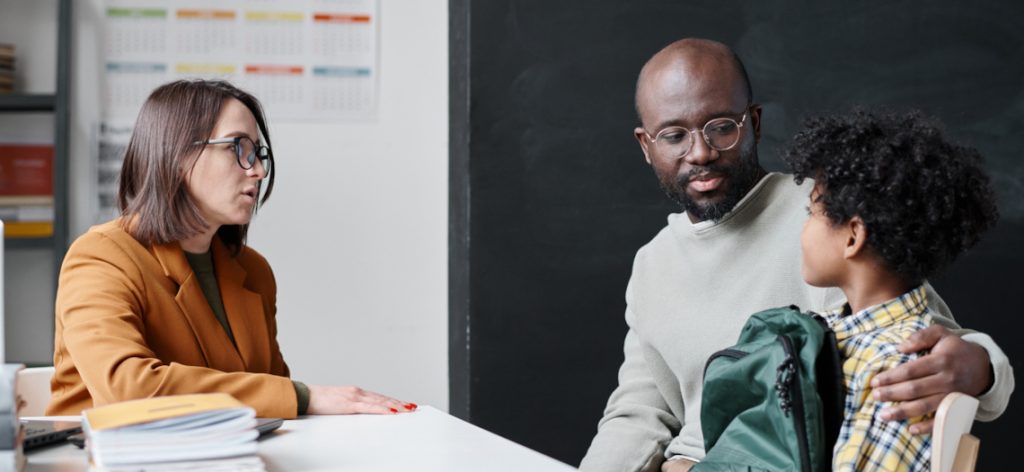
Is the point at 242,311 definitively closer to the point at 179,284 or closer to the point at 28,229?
the point at 179,284

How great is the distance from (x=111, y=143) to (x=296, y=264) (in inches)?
30.0

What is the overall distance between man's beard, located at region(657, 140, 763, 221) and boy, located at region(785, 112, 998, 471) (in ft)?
1.05

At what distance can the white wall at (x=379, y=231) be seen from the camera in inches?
149

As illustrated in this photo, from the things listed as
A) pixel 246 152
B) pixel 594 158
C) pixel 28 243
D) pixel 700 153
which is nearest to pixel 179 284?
pixel 246 152

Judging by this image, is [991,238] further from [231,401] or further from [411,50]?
[231,401]

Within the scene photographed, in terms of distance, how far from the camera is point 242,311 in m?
2.12

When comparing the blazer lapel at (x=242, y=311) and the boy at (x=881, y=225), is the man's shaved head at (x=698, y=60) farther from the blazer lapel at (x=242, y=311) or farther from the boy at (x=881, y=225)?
the blazer lapel at (x=242, y=311)

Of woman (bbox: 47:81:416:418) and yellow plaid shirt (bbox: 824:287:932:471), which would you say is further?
woman (bbox: 47:81:416:418)

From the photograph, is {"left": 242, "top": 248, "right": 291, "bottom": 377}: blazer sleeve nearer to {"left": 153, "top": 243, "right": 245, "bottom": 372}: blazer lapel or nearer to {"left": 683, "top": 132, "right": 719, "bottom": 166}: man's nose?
{"left": 153, "top": 243, "right": 245, "bottom": 372}: blazer lapel

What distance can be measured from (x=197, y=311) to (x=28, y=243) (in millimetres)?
1848

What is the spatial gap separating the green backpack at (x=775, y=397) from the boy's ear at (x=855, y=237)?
4.5 inches

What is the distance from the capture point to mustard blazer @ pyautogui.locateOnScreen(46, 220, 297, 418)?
5.68ft

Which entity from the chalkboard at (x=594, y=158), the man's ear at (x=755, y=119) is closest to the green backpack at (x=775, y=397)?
the man's ear at (x=755, y=119)

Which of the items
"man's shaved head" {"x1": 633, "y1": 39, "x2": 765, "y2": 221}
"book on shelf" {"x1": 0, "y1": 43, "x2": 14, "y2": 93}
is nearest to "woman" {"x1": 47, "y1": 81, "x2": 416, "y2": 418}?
"man's shaved head" {"x1": 633, "y1": 39, "x2": 765, "y2": 221}
